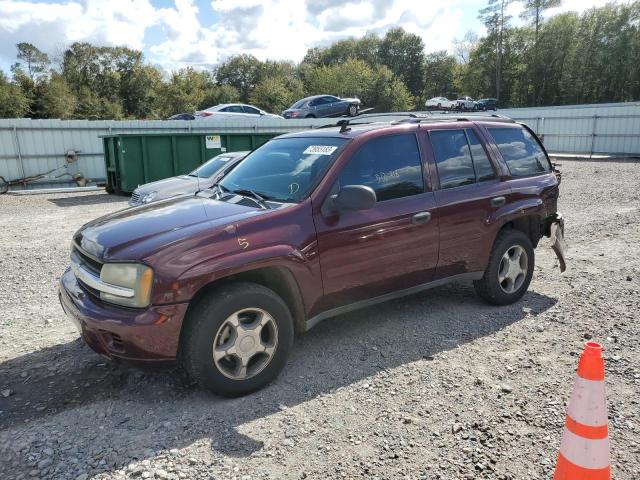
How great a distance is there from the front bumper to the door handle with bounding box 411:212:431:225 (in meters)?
1.99

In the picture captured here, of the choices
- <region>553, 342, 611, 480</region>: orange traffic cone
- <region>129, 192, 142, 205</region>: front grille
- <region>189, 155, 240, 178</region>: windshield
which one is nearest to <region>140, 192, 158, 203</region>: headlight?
<region>129, 192, 142, 205</region>: front grille

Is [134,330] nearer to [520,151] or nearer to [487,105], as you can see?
[520,151]

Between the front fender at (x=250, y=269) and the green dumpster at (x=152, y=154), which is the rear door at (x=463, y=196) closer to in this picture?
the front fender at (x=250, y=269)

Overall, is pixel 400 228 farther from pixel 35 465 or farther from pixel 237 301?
pixel 35 465

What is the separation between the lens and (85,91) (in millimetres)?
62219

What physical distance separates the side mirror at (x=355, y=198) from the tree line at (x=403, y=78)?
5759cm

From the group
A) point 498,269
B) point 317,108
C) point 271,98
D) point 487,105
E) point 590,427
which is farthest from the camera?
point 271,98

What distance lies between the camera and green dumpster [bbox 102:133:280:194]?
1407 cm

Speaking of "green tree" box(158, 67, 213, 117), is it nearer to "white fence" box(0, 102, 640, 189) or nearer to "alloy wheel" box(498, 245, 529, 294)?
"white fence" box(0, 102, 640, 189)

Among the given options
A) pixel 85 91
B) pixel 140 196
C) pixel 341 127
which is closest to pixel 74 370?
pixel 341 127

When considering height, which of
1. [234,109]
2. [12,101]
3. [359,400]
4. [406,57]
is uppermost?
[406,57]

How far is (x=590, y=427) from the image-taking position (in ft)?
7.24

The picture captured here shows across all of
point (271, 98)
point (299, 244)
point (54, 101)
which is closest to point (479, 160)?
point (299, 244)

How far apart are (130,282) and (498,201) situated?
3.38m
